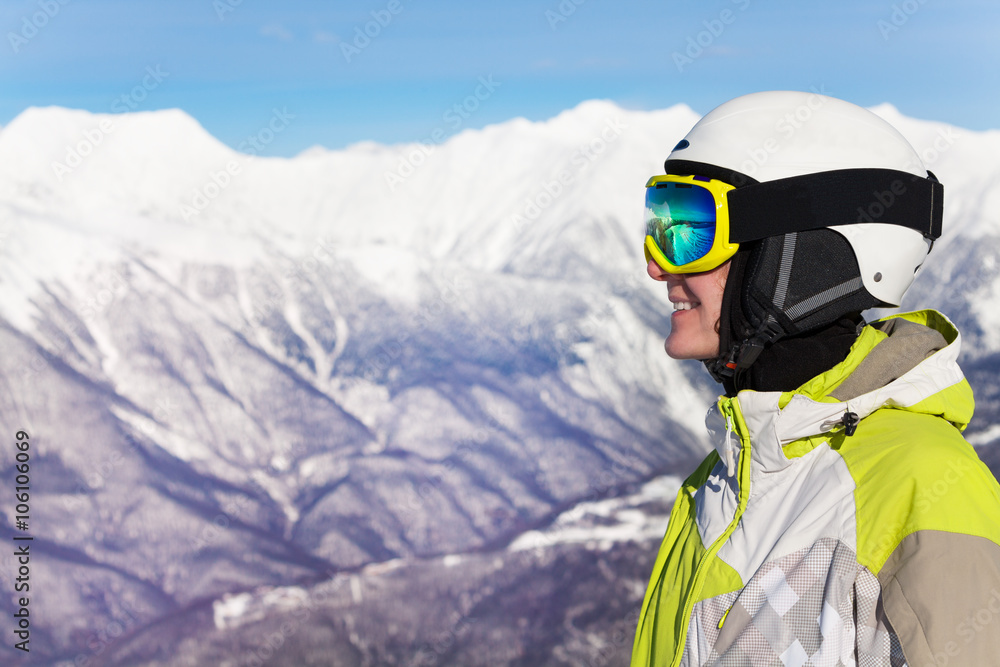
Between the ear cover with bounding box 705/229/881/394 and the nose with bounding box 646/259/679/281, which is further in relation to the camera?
the nose with bounding box 646/259/679/281

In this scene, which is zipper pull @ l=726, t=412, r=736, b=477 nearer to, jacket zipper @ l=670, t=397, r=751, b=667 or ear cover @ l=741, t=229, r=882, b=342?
jacket zipper @ l=670, t=397, r=751, b=667

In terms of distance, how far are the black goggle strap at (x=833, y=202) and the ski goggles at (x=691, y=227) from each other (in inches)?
1.8

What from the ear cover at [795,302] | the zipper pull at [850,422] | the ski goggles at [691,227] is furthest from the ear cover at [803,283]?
the zipper pull at [850,422]

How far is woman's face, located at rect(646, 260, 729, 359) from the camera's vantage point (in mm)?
1762

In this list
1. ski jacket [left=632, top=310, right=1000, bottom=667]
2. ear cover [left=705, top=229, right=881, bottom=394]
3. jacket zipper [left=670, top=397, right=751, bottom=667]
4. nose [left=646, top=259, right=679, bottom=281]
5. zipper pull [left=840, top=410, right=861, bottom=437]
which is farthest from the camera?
nose [left=646, top=259, right=679, bottom=281]

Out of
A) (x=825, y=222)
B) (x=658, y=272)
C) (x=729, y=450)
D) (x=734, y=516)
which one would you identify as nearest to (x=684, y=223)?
(x=658, y=272)

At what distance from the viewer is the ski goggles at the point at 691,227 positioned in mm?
1740

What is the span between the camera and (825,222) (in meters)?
1.65

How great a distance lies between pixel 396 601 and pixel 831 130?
494 inches

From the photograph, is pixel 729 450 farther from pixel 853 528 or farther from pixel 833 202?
pixel 833 202

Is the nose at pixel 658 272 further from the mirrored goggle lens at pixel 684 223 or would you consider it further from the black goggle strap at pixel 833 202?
the black goggle strap at pixel 833 202

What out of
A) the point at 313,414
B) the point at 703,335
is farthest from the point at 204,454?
the point at 703,335

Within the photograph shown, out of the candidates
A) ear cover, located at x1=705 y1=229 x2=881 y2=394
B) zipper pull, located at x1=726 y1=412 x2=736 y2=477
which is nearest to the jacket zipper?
zipper pull, located at x1=726 y1=412 x2=736 y2=477

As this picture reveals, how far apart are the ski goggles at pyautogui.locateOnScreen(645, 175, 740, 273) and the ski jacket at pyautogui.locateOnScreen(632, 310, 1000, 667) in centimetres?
39
